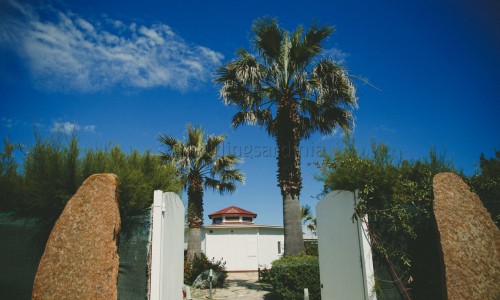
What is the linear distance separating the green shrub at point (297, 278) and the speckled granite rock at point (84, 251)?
617 cm

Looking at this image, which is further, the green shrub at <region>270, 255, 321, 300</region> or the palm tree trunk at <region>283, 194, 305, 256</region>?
the palm tree trunk at <region>283, 194, 305, 256</region>

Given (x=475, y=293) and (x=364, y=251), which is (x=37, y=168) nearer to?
(x=364, y=251)

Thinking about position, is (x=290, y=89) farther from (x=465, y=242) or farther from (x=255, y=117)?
(x=465, y=242)

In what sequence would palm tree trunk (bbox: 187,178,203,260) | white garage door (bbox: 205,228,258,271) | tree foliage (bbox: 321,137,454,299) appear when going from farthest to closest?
white garage door (bbox: 205,228,258,271)
palm tree trunk (bbox: 187,178,203,260)
tree foliage (bbox: 321,137,454,299)

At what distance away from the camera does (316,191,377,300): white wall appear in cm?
432

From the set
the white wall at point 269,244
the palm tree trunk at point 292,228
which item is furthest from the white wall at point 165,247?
the white wall at point 269,244

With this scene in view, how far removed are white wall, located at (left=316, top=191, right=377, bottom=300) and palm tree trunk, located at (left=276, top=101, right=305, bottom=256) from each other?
393 centimetres

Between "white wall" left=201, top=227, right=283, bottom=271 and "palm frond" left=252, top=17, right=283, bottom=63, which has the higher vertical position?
"palm frond" left=252, top=17, right=283, bottom=63

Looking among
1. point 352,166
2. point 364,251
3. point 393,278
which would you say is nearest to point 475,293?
point 393,278

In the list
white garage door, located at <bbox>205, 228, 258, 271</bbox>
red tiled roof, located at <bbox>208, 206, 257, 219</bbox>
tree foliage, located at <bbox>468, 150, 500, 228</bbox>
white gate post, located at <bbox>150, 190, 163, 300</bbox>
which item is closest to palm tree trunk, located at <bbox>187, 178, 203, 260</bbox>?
white garage door, located at <bbox>205, 228, 258, 271</bbox>

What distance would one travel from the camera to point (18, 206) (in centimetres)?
482

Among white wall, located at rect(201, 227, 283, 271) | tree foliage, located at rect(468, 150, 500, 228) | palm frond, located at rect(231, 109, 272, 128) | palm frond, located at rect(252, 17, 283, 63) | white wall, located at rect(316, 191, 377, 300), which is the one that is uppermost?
palm frond, located at rect(252, 17, 283, 63)

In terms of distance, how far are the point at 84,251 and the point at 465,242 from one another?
16.1 ft

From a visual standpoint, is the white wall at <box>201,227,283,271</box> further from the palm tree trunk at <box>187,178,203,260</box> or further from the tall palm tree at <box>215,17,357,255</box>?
the tall palm tree at <box>215,17,357,255</box>
